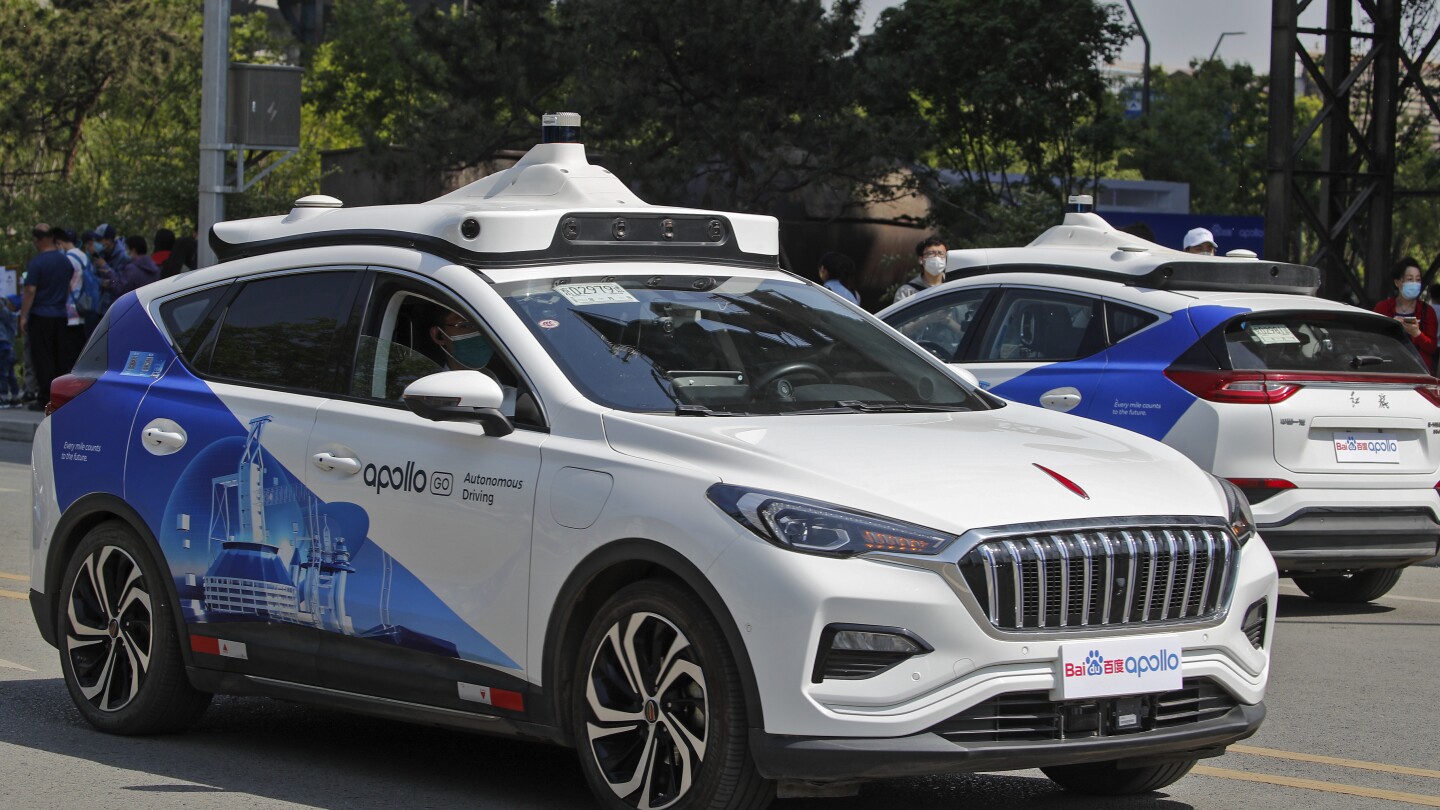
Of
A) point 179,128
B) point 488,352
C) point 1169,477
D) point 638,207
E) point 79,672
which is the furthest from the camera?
point 179,128

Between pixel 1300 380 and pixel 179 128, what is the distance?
43.8m

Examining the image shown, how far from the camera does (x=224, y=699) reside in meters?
7.59

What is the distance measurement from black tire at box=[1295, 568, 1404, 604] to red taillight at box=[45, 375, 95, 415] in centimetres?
681

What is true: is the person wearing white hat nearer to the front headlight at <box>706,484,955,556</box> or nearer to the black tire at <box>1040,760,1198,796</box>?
the black tire at <box>1040,760,1198,796</box>

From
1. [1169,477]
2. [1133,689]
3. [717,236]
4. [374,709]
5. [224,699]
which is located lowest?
[224,699]

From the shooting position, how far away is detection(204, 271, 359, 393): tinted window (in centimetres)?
634

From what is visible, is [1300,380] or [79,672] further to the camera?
[1300,380]

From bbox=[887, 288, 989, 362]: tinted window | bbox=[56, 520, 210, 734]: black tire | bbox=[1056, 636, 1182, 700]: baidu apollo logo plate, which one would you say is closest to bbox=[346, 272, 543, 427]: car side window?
bbox=[56, 520, 210, 734]: black tire

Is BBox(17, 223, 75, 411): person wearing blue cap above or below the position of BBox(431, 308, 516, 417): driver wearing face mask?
below

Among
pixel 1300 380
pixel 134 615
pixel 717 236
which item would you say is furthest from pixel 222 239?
pixel 1300 380

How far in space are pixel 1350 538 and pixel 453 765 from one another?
5044mm

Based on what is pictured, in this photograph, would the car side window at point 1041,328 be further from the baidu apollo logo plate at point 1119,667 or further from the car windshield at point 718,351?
the baidu apollo logo plate at point 1119,667

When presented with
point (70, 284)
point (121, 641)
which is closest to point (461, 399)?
point (121, 641)

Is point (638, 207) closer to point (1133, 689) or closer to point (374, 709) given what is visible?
point (374, 709)
